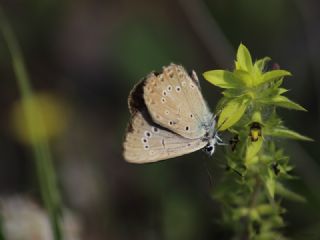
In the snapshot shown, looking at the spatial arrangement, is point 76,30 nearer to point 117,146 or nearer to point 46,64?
point 46,64

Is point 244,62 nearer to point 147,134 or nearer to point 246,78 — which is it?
point 246,78

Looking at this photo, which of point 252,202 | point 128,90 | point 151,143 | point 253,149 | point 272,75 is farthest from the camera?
point 128,90

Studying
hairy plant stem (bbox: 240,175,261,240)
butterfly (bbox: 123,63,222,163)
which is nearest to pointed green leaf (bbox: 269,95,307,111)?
butterfly (bbox: 123,63,222,163)

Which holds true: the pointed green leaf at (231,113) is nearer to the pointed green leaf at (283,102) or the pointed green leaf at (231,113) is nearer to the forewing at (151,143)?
the pointed green leaf at (283,102)

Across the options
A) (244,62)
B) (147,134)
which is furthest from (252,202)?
(244,62)

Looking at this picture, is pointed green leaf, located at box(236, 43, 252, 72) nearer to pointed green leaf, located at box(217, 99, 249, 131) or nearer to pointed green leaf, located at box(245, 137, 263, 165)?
pointed green leaf, located at box(217, 99, 249, 131)

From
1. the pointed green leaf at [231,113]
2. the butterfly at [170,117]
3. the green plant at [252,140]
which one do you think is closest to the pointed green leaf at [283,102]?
the green plant at [252,140]

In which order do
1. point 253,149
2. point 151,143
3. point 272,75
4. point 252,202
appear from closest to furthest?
point 272,75
point 253,149
point 151,143
point 252,202
